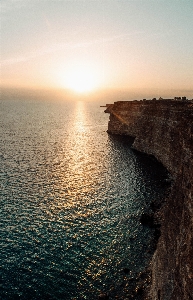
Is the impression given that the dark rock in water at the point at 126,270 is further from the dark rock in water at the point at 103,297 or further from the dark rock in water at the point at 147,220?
the dark rock in water at the point at 147,220

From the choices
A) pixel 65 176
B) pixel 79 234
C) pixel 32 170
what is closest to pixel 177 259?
pixel 79 234

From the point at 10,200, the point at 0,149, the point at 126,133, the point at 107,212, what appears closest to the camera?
the point at 107,212

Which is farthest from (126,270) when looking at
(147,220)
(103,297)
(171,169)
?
(171,169)

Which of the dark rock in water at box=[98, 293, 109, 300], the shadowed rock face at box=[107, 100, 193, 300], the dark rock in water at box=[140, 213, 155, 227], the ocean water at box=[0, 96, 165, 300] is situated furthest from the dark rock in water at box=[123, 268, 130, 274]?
the dark rock in water at box=[140, 213, 155, 227]

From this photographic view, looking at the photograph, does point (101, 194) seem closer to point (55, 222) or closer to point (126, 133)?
point (55, 222)

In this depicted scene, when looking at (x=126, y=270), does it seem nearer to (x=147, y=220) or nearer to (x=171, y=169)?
(x=147, y=220)

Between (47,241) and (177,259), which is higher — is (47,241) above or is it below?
below
